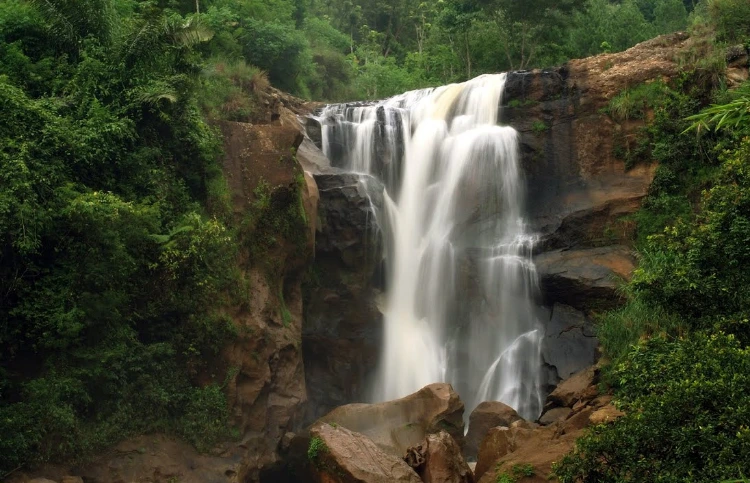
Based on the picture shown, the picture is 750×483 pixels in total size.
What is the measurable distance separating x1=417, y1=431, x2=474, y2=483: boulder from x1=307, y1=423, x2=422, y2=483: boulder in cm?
35

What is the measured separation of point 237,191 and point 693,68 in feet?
45.4

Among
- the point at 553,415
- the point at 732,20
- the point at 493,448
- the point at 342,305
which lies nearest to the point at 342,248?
the point at 342,305

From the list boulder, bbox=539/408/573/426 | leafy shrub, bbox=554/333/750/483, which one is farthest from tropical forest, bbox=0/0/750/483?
boulder, bbox=539/408/573/426

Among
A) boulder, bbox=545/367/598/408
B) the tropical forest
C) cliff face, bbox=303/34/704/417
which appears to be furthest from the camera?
cliff face, bbox=303/34/704/417

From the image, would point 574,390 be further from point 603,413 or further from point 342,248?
point 342,248

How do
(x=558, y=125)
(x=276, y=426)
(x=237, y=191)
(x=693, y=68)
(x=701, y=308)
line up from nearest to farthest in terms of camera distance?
(x=701, y=308) < (x=276, y=426) < (x=237, y=191) < (x=693, y=68) < (x=558, y=125)

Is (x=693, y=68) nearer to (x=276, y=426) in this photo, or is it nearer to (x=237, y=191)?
(x=237, y=191)

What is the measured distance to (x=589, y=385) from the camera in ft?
47.6

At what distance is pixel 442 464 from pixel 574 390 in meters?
3.80

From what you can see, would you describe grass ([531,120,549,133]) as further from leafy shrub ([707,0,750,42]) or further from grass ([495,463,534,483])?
grass ([495,463,534,483])

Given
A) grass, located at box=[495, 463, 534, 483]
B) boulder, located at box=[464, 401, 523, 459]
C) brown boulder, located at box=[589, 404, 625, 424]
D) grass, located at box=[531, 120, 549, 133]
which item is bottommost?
boulder, located at box=[464, 401, 523, 459]

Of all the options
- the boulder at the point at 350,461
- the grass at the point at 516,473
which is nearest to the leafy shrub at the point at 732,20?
the grass at the point at 516,473

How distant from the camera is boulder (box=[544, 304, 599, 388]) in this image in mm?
16891

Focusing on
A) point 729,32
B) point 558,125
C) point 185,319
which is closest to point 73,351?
point 185,319
